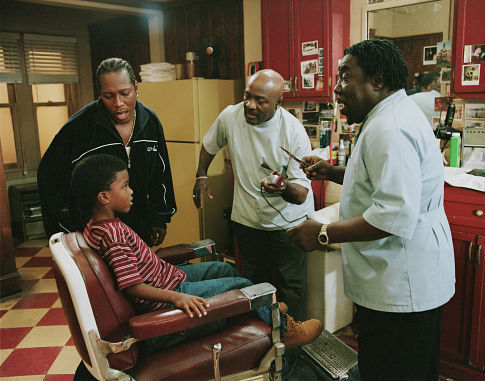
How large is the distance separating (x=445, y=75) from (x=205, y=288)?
2.04 meters

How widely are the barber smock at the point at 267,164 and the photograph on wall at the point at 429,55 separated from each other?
1.05 metres

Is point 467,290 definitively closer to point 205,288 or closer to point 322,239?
point 322,239

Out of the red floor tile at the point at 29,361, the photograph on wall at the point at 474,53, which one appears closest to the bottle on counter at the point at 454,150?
the photograph on wall at the point at 474,53

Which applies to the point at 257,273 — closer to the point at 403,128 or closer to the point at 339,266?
the point at 339,266

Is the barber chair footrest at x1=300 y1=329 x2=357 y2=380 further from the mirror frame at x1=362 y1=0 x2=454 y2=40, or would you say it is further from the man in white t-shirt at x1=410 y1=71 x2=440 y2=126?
the mirror frame at x1=362 y1=0 x2=454 y2=40

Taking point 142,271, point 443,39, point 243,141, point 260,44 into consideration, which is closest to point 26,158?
point 260,44

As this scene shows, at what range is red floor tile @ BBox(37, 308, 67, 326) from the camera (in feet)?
10.3

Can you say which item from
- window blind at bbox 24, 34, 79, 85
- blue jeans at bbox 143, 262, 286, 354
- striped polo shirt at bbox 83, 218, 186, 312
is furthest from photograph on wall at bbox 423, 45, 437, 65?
window blind at bbox 24, 34, 79, 85

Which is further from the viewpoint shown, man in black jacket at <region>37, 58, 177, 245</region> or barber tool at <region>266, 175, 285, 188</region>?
barber tool at <region>266, 175, 285, 188</region>

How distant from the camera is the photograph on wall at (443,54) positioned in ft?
8.71

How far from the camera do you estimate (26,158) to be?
17.9ft

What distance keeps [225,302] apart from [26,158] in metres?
4.79

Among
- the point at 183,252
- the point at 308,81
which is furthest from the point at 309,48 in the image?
A: the point at 183,252

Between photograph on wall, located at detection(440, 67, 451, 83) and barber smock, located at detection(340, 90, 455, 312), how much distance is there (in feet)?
5.02
